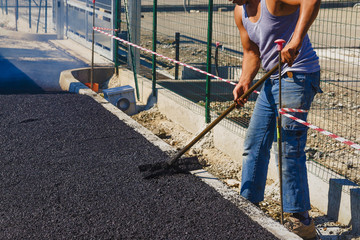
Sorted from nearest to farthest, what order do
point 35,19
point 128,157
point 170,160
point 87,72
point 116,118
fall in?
point 170,160 < point 128,157 < point 116,118 < point 87,72 < point 35,19

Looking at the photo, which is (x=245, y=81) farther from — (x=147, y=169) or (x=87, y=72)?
(x=87, y=72)

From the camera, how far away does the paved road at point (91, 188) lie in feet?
13.3

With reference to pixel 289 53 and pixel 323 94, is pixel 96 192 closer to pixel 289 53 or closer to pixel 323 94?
pixel 289 53

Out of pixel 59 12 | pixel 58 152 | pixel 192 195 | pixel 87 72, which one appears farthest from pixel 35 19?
pixel 192 195

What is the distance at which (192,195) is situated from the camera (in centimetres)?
467

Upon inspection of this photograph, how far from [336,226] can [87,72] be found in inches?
273

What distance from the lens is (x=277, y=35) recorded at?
4.12 m

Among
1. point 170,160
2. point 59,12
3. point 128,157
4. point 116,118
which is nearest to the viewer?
point 170,160

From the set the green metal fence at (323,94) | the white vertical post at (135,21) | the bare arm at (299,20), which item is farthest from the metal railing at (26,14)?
the bare arm at (299,20)

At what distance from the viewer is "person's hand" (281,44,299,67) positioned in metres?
3.78

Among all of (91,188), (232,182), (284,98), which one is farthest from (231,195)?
(91,188)

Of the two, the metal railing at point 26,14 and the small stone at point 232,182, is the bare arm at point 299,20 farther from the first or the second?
the metal railing at point 26,14

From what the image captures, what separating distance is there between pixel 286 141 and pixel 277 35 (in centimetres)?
80

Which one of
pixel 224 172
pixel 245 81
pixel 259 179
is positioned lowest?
pixel 224 172
